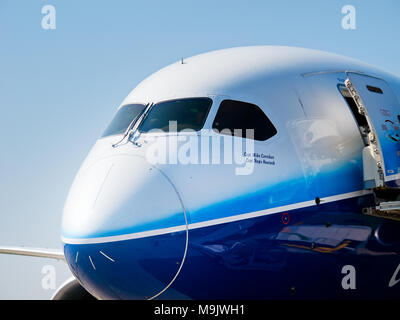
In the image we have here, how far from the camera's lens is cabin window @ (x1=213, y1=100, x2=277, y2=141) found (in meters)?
6.95

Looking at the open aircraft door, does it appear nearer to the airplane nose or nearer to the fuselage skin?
the fuselage skin

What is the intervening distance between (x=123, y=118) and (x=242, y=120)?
1.82 m

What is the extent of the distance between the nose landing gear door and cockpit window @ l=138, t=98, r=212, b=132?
2115mm

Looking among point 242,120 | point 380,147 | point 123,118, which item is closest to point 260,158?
point 242,120

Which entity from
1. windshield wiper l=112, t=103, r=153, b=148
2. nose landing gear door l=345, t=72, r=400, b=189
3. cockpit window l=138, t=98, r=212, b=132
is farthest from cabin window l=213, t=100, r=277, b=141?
nose landing gear door l=345, t=72, r=400, b=189

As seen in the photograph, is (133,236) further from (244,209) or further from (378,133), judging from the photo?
(378,133)

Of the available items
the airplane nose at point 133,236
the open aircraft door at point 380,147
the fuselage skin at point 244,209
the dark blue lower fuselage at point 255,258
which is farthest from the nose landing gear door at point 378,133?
the airplane nose at point 133,236

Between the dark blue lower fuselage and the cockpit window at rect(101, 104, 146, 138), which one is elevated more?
the cockpit window at rect(101, 104, 146, 138)

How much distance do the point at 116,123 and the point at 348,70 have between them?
11.3ft

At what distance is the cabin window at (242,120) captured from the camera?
6949mm

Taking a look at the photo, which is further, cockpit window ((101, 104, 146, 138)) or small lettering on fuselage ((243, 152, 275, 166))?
cockpit window ((101, 104, 146, 138))

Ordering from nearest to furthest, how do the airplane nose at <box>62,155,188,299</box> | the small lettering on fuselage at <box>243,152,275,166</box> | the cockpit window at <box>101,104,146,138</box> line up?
the airplane nose at <box>62,155,188,299</box> < the small lettering on fuselage at <box>243,152,275,166</box> < the cockpit window at <box>101,104,146,138</box>

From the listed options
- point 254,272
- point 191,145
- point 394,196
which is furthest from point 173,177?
point 394,196
